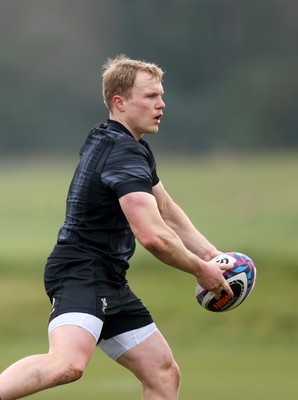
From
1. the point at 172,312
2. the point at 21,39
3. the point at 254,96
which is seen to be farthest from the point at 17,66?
the point at 172,312

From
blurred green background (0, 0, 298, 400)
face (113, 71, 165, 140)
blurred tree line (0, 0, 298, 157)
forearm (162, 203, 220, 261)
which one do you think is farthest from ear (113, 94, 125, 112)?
blurred tree line (0, 0, 298, 157)

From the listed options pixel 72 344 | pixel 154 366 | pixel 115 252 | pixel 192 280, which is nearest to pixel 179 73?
pixel 192 280

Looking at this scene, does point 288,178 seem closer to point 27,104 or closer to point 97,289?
point 27,104

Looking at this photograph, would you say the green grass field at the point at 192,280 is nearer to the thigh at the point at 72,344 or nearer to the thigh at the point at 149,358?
the thigh at the point at 149,358

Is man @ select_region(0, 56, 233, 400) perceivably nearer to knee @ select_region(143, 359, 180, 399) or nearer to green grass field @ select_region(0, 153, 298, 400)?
knee @ select_region(143, 359, 180, 399)

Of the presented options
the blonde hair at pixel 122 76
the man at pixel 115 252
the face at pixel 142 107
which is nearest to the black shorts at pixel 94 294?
the man at pixel 115 252

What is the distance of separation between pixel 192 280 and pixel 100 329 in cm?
1131

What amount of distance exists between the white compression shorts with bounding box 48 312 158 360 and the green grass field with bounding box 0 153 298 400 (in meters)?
3.21

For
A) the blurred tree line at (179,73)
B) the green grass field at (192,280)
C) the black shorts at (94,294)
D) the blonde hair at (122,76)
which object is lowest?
the green grass field at (192,280)

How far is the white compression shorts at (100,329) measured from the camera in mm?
6172

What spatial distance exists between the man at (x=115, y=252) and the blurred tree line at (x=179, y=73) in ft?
49.2

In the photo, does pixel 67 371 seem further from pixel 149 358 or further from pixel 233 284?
pixel 233 284

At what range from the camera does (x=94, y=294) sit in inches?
248

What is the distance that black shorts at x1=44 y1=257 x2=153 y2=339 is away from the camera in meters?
6.27
